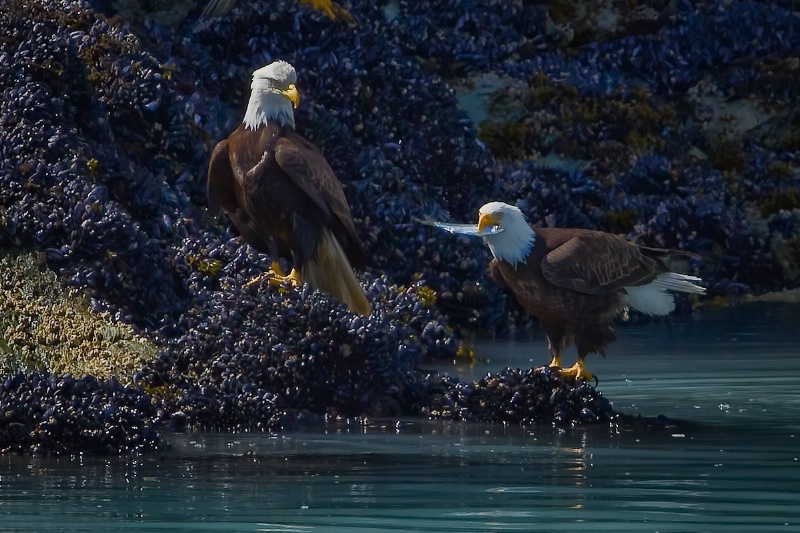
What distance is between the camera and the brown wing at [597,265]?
1159cm

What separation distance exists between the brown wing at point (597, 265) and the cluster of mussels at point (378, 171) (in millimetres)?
809

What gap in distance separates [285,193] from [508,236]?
1.58m

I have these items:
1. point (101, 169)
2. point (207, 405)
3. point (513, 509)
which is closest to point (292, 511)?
point (513, 509)

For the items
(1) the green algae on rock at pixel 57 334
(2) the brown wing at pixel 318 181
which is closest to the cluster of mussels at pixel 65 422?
(1) the green algae on rock at pixel 57 334

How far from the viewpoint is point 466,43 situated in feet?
66.4

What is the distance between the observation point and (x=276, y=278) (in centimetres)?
1211

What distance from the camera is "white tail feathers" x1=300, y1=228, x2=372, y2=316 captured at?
491 inches

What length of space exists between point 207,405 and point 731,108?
11556 mm

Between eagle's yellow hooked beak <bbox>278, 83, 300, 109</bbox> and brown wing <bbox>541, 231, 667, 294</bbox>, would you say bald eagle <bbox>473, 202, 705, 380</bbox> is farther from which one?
eagle's yellow hooked beak <bbox>278, 83, 300, 109</bbox>

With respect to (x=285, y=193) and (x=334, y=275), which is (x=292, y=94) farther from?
(x=334, y=275)

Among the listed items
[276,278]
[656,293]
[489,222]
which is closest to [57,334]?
[276,278]

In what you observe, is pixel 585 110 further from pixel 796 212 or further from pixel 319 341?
pixel 319 341

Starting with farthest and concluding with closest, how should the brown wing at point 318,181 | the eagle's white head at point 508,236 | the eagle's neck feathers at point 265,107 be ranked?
the eagle's neck feathers at point 265,107 → the brown wing at point 318,181 → the eagle's white head at point 508,236

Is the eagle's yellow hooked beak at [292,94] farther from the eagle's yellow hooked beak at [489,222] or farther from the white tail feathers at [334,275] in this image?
the eagle's yellow hooked beak at [489,222]
